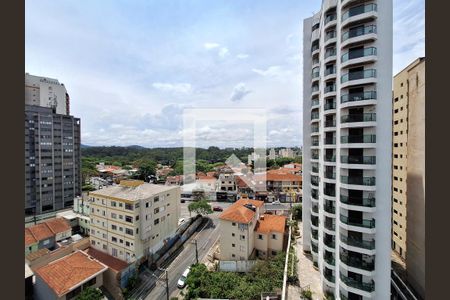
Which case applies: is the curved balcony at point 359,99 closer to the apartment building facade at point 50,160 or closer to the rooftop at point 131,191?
the rooftop at point 131,191

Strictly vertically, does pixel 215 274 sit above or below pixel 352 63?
below

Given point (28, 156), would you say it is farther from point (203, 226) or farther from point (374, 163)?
point (374, 163)

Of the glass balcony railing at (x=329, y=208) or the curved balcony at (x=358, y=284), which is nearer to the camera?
the curved balcony at (x=358, y=284)

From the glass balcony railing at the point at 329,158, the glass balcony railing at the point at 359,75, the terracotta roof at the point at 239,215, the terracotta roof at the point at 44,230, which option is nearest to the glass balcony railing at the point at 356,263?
the glass balcony railing at the point at 329,158

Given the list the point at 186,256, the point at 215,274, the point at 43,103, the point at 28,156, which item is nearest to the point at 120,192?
the point at 186,256

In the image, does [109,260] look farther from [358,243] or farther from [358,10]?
[358,10]

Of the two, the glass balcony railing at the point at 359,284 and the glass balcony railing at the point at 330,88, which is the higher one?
the glass balcony railing at the point at 330,88

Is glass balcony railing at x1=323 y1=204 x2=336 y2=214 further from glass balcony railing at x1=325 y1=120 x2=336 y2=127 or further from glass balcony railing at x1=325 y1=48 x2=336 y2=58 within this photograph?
glass balcony railing at x1=325 y1=48 x2=336 y2=58
